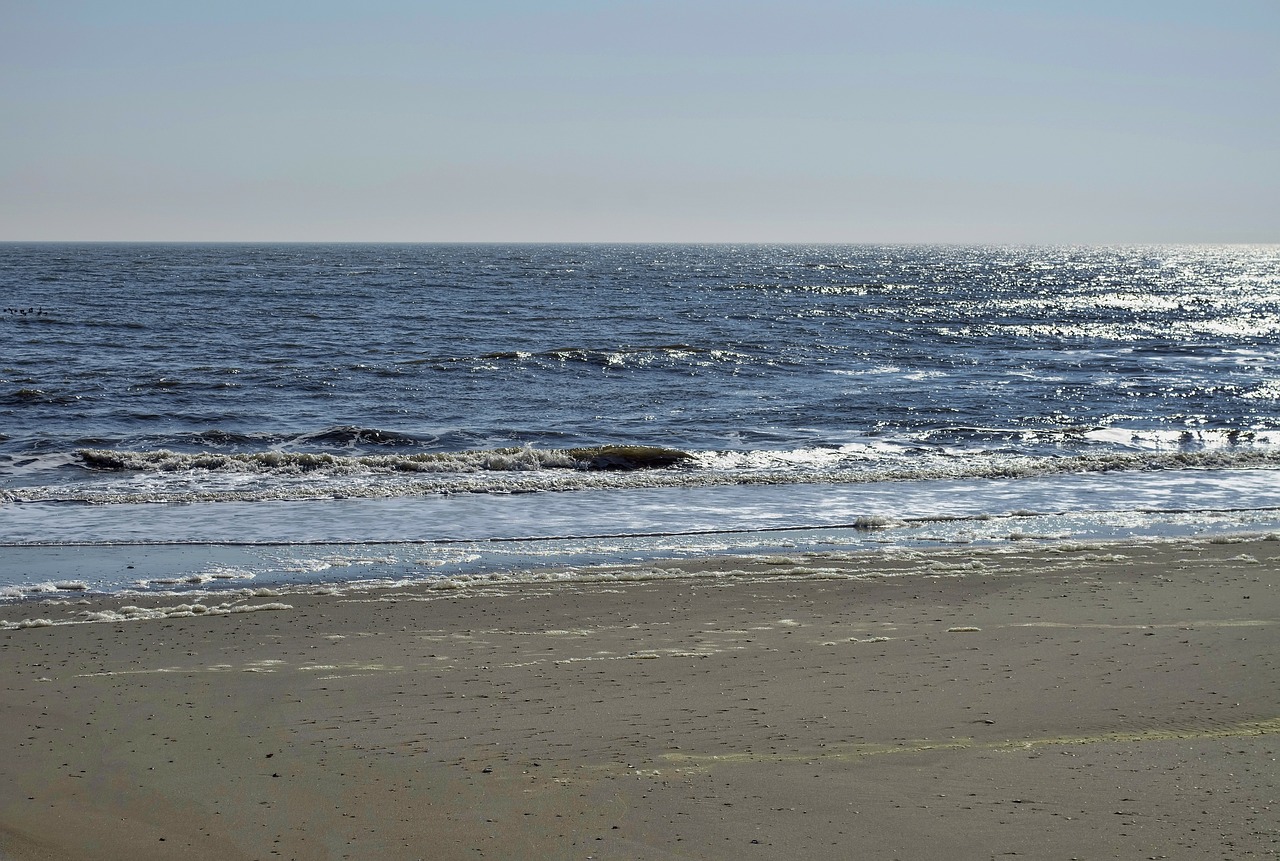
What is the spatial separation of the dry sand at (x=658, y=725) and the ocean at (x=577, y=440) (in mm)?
2217

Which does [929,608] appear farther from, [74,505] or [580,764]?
[74,505]

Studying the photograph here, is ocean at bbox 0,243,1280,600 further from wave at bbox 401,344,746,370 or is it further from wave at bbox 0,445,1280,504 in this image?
wave at bbox 401,344,746,370

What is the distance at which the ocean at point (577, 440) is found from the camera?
1275 cm

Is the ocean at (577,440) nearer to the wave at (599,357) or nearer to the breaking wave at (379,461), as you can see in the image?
the breaking wave at (379,461)

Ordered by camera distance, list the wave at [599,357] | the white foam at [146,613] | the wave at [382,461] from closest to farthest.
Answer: the white foam at [146,613]
the wave at [382,461]
the wave at [599,357]

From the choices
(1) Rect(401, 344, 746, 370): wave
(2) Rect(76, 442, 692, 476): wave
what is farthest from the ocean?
(1) Rect(401, 344, 746, 370): wave

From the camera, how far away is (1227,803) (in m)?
5.23

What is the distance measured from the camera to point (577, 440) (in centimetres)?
2189

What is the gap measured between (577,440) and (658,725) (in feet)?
51.2

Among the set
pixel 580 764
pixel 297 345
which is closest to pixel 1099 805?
pixel 580 764

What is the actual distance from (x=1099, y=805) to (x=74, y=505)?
1454cm

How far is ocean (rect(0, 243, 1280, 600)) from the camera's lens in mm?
12750

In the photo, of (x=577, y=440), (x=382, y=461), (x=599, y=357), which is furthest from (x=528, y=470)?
(x=599, y=357)

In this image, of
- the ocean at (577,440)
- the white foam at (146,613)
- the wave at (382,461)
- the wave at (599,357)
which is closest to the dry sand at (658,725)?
the white foam at (146,613)
